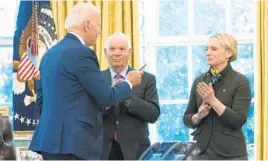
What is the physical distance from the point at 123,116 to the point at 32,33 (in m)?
1.86

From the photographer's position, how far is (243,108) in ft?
9.00

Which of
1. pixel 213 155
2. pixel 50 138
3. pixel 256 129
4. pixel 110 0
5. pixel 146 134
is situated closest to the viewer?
pixel 50 138

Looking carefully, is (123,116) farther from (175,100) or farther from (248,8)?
(248,8)

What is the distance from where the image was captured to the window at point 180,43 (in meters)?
4.66

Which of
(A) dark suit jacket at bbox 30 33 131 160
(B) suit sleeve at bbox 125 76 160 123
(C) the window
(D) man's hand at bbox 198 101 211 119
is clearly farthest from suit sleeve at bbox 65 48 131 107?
(C) the window

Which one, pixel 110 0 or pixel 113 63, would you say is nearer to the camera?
pixel 113 63

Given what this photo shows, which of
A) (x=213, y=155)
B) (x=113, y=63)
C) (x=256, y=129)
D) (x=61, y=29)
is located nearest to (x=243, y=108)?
(x=213, y=155)

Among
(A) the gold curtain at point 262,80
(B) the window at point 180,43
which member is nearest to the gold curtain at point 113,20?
(B) the window at point 180,43

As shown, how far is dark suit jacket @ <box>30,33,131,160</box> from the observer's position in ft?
7.20

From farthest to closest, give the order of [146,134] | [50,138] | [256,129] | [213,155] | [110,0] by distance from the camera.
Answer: [110,0]
[256,129]
[146,134]
[213,155]
[50,138]

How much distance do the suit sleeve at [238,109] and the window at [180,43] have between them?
1.91m

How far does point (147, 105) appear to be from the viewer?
288 centimetres

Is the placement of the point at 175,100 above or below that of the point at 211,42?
below

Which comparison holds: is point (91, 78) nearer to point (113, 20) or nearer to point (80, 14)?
point (80, 14)
